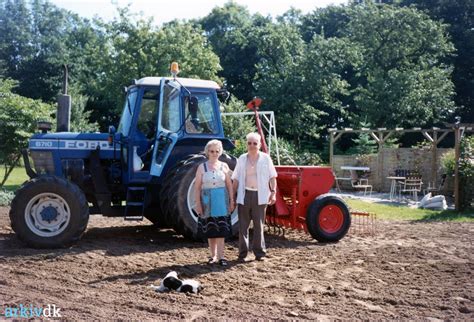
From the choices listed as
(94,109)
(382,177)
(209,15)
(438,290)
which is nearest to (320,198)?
(438,290)

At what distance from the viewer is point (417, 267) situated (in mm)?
6828

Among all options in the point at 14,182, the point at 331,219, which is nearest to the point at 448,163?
the point at 331,219

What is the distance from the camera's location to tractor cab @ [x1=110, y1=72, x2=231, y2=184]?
8406 millimetres

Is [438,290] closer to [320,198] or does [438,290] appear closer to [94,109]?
[320,198]

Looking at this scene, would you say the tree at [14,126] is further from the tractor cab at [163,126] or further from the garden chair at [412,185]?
the garden chair at [412,185]

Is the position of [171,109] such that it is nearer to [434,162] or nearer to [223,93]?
[223,93]

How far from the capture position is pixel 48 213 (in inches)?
295

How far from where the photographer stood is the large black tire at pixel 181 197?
26.0 feet

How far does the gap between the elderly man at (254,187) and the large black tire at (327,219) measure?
5.69ft

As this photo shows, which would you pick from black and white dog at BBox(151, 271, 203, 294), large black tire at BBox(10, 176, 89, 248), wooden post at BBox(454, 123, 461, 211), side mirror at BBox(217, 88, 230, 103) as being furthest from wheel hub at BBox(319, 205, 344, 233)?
wooden post at BBox(454, 123, 461, 211)

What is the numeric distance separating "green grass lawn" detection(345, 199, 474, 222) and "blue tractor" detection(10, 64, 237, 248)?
5.91 meters

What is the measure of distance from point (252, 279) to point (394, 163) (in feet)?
50.2

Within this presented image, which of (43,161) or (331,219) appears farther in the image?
(331,219)

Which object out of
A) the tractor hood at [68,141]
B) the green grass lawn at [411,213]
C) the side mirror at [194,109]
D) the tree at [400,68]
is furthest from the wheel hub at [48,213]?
the tree at [400,68]
